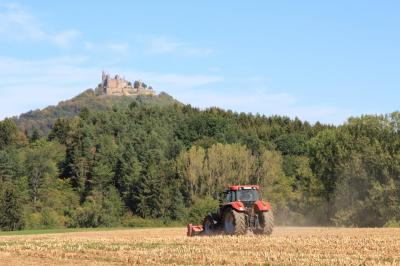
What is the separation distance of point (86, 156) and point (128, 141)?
8.46m

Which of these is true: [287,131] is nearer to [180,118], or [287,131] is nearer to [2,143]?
[180,118]

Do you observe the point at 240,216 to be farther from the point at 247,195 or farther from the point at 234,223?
the point at 247,195

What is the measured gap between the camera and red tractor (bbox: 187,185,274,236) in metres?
29.3

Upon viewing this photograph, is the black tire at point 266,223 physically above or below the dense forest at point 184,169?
below

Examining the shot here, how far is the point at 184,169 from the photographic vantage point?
280 ft

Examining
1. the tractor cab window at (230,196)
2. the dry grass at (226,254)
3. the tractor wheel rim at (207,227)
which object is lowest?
the dry grass at (226,254)

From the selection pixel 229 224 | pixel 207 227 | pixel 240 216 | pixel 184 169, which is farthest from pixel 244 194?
pixel 184 169

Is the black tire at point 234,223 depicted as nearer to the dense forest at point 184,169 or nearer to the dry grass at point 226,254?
the dry grass at point 226,254

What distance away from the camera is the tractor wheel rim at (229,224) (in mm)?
29558

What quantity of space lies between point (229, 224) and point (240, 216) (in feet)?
3.51

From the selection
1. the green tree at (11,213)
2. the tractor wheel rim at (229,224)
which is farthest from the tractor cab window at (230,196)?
the green tree at (11,213)

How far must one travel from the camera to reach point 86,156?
342 ft

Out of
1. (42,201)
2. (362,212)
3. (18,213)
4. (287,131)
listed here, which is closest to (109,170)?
(42,201)

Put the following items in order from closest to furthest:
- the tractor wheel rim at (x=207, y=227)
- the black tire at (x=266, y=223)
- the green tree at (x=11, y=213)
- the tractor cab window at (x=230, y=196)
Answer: the black tire at (x=266, y=223) < the tractor cab window at (x=230, y=196) < the tractor wheel rim at (x=207, y=227) < the green tree at (x=11, y=213)
